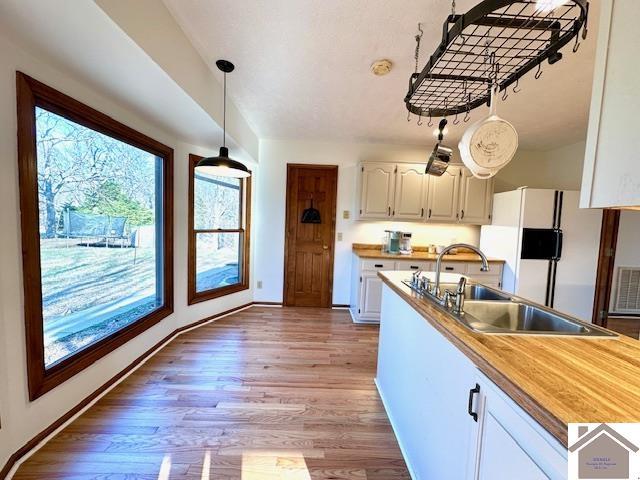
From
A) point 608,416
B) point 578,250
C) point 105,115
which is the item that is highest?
point 105,115

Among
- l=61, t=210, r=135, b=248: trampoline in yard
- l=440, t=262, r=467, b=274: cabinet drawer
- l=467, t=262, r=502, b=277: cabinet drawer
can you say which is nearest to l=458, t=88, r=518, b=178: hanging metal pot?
l=440, t=262, r=467, b=274: cabinet drawer

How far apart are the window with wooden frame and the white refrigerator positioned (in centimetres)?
336

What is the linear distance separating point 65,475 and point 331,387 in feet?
5.19

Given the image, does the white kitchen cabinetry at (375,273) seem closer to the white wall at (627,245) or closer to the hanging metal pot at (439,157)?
the hanging metal pot at (439,157)

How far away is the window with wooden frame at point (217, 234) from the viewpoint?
312 centimetres

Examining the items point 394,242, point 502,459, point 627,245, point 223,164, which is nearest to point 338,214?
point 394,242

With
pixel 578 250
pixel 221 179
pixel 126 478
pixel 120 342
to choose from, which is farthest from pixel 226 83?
pixel 578 250

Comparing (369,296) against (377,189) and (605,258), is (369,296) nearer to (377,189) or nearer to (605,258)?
(377,189)

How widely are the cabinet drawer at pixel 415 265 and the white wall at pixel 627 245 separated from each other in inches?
96.8

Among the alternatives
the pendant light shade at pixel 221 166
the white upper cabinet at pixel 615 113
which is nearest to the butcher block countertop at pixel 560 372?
the white upper cabinet at pixel 615 113

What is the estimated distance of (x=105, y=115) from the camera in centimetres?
189

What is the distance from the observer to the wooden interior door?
13.0 feet

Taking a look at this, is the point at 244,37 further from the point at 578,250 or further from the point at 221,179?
the point at 578,250

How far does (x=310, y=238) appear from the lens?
4.00 metres
